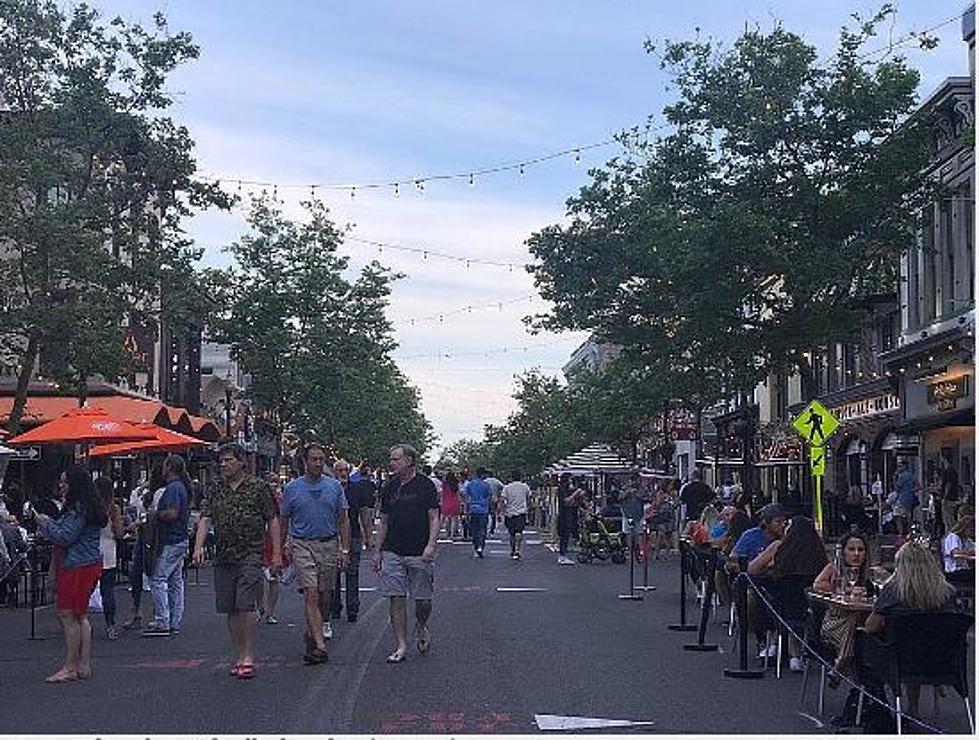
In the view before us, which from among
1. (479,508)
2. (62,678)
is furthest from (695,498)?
(62,678)

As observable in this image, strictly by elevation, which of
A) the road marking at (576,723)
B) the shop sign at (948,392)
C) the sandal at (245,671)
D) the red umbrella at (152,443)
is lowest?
the road marking at (576,723)

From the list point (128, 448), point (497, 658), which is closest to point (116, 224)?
point (128, 448)

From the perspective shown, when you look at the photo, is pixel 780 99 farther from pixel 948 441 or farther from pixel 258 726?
pixel 258 726

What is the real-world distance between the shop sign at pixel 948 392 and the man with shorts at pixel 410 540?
19.2 meters

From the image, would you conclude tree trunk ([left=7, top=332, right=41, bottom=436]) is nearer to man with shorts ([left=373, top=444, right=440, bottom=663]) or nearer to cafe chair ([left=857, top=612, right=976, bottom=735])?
man with shorts ([left=373, top=444, right=440, bottom=663])

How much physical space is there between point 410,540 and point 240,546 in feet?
6.31

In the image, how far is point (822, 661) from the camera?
1092 centimetres

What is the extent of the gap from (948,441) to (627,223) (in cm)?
848

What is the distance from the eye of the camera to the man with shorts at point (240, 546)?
12.4 m

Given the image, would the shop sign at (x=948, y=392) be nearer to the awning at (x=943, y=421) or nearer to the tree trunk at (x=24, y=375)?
the awning at (x=943, y=421)

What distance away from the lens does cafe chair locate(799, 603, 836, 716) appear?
11.0m

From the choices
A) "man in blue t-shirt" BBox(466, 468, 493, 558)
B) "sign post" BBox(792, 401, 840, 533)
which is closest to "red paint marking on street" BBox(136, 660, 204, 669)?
"sign post" BBox(792, 401, 840, 533)

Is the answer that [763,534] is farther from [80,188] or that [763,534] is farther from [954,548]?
[80,188]

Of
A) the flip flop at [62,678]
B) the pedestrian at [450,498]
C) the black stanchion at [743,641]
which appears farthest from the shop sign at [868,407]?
the flip flop at [62,678]
